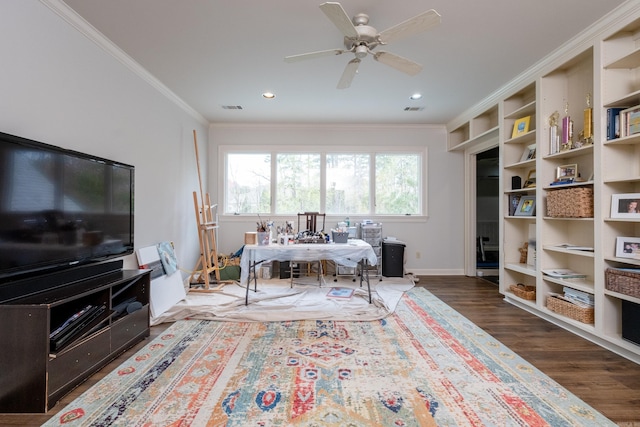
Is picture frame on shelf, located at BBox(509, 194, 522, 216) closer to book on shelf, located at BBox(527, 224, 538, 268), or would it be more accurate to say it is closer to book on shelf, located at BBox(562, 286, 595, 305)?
book on shelf, located at BBox(527, 224, 538, 268)

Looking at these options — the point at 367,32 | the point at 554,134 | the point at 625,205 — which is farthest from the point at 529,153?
the point at 367,32

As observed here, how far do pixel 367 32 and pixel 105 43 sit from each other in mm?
2311

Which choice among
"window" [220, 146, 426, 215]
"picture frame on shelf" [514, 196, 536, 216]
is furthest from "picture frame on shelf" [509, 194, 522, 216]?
"window" [220, 146, 426, 215]

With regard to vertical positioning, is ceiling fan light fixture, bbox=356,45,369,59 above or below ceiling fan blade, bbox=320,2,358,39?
above

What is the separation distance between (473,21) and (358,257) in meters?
2.42

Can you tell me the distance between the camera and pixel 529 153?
11.2 ft

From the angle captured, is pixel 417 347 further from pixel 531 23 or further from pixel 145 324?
pixel 531 23

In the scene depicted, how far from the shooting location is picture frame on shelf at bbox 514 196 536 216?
3281 millimetres

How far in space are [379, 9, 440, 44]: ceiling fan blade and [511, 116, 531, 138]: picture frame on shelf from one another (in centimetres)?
224

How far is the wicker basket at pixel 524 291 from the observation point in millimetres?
3250

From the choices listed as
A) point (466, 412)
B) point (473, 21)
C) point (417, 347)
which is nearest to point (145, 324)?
point (417, 347)

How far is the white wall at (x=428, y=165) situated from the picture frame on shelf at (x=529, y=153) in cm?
159

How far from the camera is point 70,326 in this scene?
175 centimetres

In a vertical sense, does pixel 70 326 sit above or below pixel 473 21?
below
